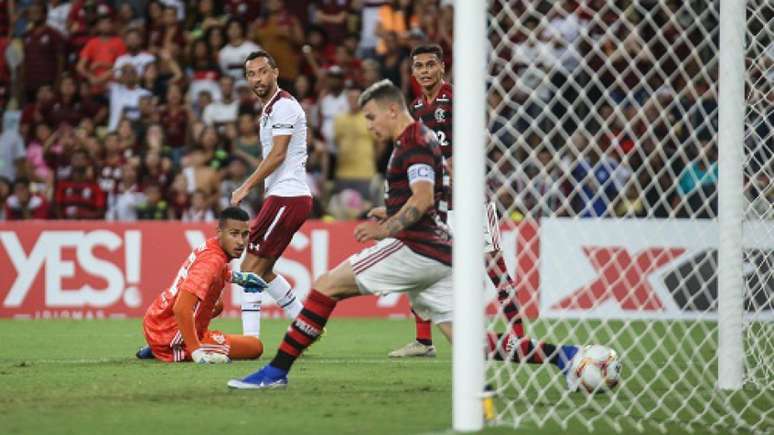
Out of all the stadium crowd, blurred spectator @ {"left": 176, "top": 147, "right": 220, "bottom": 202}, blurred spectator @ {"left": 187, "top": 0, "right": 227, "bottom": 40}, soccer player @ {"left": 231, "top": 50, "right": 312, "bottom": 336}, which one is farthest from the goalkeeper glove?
blurred spectator @ {"left": 187, "top": 0, "right": 227, "bottom": 40}

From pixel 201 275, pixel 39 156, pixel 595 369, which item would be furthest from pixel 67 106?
pixel 595 369

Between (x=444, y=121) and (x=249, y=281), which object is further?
(x=249, y=281)

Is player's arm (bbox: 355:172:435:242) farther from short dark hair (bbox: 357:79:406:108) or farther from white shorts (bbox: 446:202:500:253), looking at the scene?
white shorts (bbox: 446:202:500:253)

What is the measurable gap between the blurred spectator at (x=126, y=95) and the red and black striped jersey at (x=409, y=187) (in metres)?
11.3

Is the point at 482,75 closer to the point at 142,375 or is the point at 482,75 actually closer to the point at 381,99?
the point at 381,99

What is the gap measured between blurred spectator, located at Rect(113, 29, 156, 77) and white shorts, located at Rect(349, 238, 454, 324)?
38.3 ft

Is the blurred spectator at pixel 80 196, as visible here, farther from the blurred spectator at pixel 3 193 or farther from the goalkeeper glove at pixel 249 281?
the goalkeeper glove at pixel 249 281

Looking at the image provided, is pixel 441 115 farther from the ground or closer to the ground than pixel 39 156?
farther from the ground

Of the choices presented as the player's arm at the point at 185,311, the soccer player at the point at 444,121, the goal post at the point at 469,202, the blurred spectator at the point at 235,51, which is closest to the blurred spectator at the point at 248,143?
the blurred spectator at the point at 235,51

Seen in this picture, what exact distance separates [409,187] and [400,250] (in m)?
0.35

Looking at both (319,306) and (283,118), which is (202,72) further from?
(319,306)

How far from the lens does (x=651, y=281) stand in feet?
48.6

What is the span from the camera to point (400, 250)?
7.45m

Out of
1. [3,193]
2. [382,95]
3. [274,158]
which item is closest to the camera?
[382,95]
